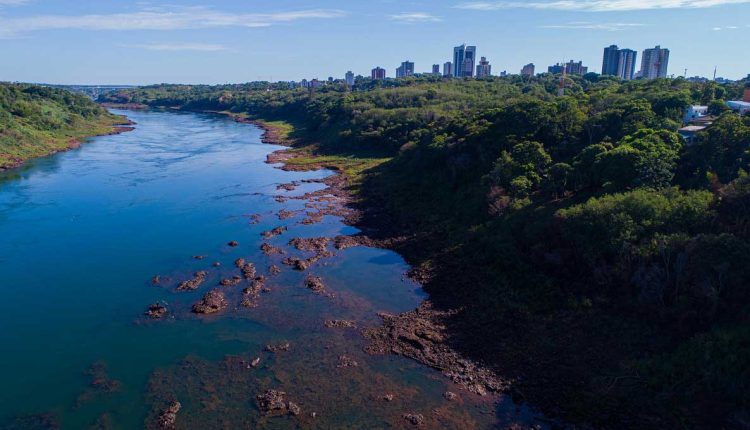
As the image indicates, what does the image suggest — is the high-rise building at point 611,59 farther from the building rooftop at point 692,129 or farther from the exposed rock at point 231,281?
the exposed rock at point 231,281

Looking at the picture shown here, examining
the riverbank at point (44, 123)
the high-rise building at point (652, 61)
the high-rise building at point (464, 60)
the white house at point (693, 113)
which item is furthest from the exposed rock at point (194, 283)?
the high-rise building at point (464, 60)

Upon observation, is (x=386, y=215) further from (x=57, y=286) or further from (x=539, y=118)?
(x=57, y=286)

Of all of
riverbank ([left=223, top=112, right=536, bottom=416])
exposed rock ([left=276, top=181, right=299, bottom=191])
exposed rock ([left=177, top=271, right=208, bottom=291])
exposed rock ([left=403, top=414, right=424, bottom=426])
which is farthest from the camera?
exposed rock ([left=276, top=181, right=299, bottom=191])

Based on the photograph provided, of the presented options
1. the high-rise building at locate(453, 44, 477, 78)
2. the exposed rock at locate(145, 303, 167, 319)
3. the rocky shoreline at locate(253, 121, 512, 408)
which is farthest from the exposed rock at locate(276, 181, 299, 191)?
the high-rise building at locate(453, 44, 477, 78)

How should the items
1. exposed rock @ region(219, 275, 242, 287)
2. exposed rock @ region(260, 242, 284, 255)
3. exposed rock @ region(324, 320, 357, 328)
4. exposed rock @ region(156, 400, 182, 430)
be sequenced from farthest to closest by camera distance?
exposed rock @ region(260, 242, 284, 255) < exposed rock @ region(219, 275, 242, 287) < exposed rock @ region(324, 320, 357, 328) < exposed rock @ region(156, 400, 182, 430)

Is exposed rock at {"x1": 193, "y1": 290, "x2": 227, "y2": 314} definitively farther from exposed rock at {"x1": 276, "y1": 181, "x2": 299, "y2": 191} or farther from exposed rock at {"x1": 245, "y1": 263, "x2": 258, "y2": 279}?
exposed rock at {"x1": 276, "y1": 181, "x2": 299, "y2": 191}
